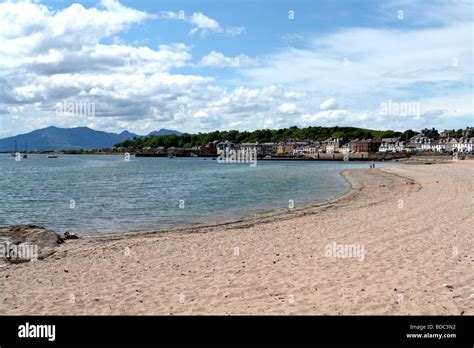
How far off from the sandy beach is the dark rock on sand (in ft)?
1.74

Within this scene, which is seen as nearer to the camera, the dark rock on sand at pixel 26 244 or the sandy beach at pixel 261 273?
the sandy beach at pixel 261 273

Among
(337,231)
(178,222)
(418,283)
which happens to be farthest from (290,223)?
(418,283)

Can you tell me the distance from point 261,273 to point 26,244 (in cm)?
954

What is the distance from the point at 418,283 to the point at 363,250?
3.84 m

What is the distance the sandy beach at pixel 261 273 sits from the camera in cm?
848

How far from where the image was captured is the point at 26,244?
51.6 feet

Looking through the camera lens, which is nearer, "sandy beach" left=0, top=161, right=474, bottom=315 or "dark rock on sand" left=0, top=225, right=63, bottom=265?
"sandy beach" left=0, top=161, right=474, bottom=315

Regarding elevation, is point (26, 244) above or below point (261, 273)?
below

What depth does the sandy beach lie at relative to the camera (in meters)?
8.48

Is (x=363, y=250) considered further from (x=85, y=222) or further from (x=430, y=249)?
(x=85, y=222)

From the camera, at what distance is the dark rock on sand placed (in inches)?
548

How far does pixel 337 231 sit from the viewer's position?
1744 cm

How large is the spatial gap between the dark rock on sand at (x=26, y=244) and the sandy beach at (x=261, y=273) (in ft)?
1.74

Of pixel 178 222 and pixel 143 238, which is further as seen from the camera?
pixel 178 222
